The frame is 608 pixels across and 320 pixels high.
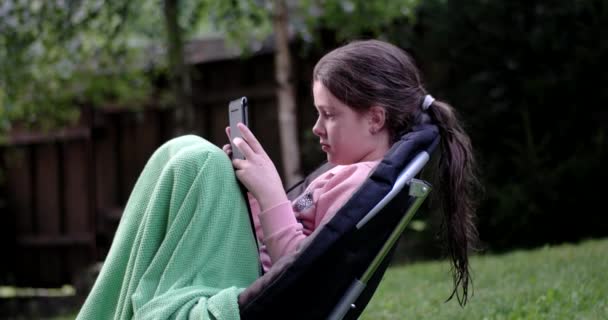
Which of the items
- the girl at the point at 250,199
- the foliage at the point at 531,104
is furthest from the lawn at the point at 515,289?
the girl at the point at 250,199

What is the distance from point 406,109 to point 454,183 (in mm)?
296

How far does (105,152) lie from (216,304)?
29.4 ft

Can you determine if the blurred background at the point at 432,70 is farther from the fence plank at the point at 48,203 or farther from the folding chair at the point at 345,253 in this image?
the folding chair at the point at 345,253

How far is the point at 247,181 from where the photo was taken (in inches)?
99.0

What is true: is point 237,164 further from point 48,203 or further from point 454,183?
point 48,203

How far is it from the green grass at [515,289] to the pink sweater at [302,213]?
1.58 meters

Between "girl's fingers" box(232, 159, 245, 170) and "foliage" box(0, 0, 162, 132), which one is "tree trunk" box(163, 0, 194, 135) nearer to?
"foliage" box(0, 0, 162, 132)

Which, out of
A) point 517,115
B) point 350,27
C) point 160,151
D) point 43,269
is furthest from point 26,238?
point 160,151

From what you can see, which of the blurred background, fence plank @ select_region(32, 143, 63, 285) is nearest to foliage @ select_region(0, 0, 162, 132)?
the blurred background

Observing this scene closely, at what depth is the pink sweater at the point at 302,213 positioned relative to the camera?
8.18 ft

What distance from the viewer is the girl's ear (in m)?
2.74

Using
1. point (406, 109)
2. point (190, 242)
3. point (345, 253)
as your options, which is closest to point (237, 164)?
point (190, 242)

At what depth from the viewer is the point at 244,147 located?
2600 millimetres

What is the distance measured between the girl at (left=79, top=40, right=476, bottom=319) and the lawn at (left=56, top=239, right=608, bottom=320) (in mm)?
1375
